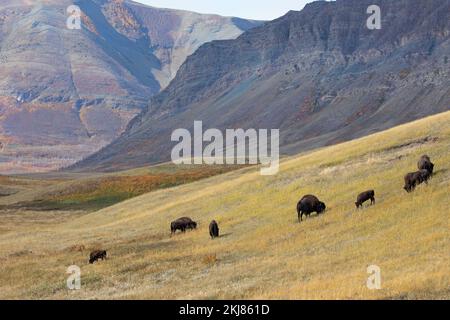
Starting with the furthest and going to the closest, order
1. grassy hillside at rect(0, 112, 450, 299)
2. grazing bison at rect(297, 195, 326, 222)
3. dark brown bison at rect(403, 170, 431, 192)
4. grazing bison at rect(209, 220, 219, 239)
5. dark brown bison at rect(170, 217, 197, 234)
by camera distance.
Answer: dark brown bison at rect(170, 217, 197, 234) → grazing bison at rect(209, 220, 219, 239) → grazing bison at rect(297, 195, 326, 222) → dark brown bison at rect(403, 170, 431, 192) → grassy hillside at rect(0, 112, 450, 299)

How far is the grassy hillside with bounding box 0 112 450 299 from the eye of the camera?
69.3 ft

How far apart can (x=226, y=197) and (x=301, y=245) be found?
2298 centimetres

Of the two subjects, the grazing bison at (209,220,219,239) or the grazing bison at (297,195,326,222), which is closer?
the grazing bison at (297,195,326,222)

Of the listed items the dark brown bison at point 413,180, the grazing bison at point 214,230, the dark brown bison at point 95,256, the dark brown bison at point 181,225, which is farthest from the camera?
the dark brown bison at point 181,225

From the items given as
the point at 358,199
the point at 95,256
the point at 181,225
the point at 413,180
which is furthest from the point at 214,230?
the point at 413,180

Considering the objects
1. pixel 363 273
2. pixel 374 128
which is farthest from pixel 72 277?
pixel 374 128

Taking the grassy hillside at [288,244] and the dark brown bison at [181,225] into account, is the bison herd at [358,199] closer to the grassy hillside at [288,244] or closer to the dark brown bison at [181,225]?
the grassy hillside at [288,244]

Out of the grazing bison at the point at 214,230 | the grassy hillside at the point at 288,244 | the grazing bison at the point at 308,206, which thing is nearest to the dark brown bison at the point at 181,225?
the grassy hillside at the point at 288,244

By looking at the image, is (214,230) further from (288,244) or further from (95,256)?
(288,244)

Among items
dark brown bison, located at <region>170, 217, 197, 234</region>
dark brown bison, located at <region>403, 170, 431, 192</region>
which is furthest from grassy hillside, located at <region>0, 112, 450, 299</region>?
dark brown bison, located at <region>170, 217, 197, 234</region>

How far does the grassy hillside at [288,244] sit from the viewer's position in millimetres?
21109

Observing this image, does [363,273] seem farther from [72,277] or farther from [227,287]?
[72,277]

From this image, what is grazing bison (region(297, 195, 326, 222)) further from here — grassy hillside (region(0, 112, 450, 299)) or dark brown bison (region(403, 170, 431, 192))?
dark brown bison (region(403, 170, 431, 192))
